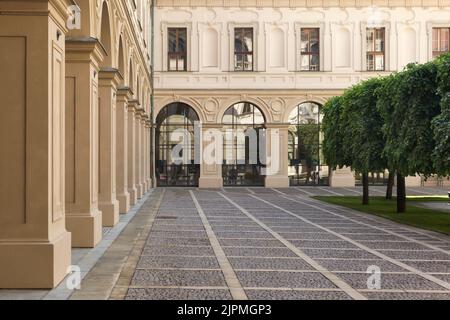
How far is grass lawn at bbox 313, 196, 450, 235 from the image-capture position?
1892 centimetres

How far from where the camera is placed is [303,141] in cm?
4134

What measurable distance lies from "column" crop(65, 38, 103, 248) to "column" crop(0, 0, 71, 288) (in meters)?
3.86

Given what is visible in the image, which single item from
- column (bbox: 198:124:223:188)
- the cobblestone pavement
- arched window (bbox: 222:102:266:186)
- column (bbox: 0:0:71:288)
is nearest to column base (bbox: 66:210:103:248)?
the cobblestone pavement

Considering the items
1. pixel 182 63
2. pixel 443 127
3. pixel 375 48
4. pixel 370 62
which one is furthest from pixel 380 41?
pixel 443 127

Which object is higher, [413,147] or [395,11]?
[395,11]

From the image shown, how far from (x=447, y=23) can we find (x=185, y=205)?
24.8 meters

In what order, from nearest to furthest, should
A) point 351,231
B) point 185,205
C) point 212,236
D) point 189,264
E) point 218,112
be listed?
point 189,264
point 212,236
point 351,231
point 185,205
point 218,112

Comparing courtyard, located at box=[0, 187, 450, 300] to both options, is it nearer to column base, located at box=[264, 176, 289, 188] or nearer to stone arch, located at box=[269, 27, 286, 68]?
column base, located at box=[264, 176, 289, 188]

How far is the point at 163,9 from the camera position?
41.0 meters

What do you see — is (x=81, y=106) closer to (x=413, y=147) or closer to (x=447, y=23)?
(x=413, y=147)

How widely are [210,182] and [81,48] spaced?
28.0 m

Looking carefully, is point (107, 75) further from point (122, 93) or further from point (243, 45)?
point (243, 45)

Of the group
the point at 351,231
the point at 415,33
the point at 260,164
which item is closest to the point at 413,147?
the point at 351,231

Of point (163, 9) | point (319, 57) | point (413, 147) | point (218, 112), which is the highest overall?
point (163, 9)
